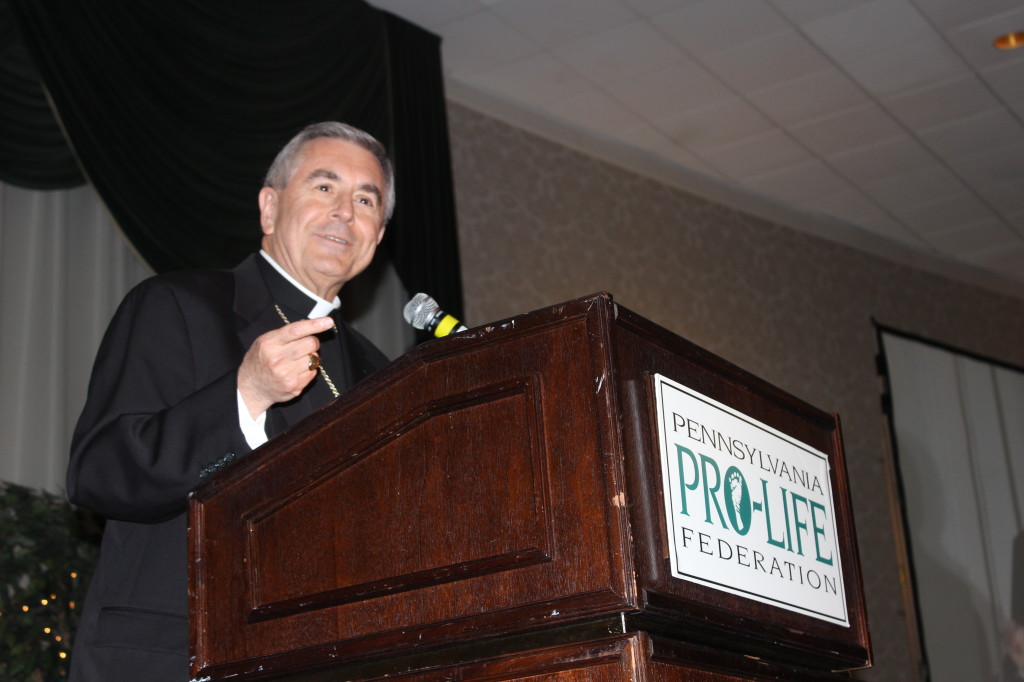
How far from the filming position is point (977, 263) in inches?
307

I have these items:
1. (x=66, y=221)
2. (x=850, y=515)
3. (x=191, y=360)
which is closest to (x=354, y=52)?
(x=66, y=221)

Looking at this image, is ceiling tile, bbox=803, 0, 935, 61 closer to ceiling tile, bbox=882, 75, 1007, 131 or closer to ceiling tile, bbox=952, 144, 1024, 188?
ceiling tile, bbox=882, 75, 1007, 131

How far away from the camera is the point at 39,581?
2674 mm

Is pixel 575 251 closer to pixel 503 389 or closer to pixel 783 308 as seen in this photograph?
pixel 783 308

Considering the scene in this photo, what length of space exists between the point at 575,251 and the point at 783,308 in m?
1.67

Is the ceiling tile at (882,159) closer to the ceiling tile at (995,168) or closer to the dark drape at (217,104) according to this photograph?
the ceiling tile at (995,168)

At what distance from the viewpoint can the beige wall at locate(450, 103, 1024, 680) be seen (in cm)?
520

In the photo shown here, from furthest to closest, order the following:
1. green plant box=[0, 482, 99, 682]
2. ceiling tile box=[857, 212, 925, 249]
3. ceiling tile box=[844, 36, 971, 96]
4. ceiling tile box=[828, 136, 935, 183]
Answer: ceiling tile box=[857, 212, 925, 249], ceiling tile box=[828, 136, 935, 183], ceiling tile box=[844, 36, 971, 96], green plant box=[0, 482, 99, 682]

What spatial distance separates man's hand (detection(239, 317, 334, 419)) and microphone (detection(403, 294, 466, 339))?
0.22 m

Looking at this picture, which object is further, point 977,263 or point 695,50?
point 977,263

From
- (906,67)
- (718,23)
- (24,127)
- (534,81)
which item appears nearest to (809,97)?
(906,67)

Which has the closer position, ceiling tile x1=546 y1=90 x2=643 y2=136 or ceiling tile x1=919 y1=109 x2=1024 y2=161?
ceiling tile x1=546 y1=90 x2=643 y2=136

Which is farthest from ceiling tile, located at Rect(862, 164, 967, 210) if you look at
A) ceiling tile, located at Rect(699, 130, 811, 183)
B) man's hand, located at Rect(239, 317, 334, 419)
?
man's hand, located at Rect(239, 317, 334, 419)

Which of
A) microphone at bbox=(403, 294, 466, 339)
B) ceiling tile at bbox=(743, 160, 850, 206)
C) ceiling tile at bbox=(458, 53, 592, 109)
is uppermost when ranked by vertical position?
ceiling tile at bbox=(743, 160, 850, 206)
